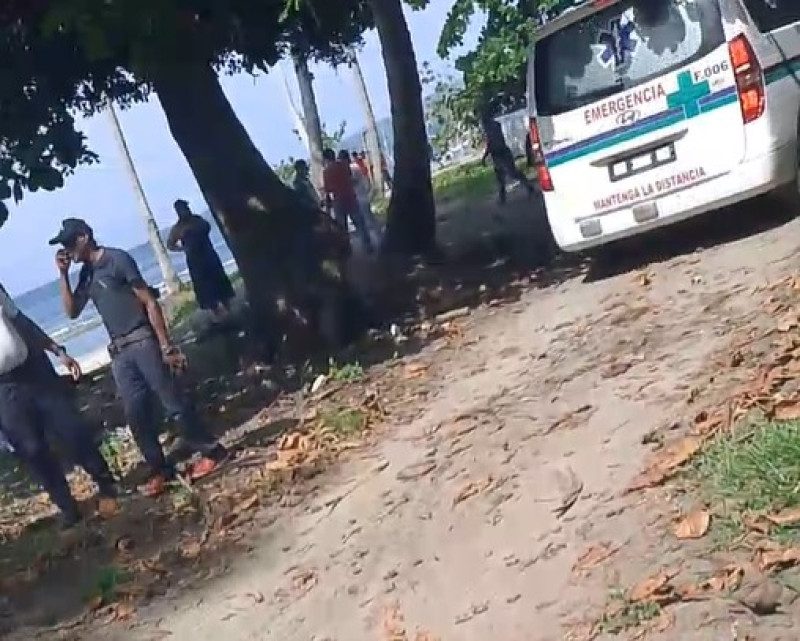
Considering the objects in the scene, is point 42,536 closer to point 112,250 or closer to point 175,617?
point 112,250

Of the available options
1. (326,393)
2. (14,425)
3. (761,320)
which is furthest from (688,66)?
(14,425)

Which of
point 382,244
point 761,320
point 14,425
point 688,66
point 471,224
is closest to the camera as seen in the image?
point 761,320

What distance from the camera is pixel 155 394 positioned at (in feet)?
28.1

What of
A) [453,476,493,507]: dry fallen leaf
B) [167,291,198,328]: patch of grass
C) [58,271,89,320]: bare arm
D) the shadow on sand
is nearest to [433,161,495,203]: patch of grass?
[167,291,198,328]: patch of grass

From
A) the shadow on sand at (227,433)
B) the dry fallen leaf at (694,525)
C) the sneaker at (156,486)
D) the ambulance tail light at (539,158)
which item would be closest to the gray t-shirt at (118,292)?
the sneaker at (156,486)

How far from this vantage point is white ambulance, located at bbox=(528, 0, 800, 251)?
9000 millimetres

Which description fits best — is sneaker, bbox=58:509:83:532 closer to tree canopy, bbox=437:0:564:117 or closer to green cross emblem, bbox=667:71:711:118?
green cross emblem, bbox=667:71:711:118

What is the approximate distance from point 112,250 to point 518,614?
407 centimetres

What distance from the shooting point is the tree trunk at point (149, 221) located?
3503 cm

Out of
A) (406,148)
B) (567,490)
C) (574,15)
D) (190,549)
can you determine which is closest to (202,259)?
(406,148)

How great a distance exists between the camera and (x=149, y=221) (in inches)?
1455

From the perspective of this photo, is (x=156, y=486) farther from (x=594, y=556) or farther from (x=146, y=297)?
(x=594, y=556)

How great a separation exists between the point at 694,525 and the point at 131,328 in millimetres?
4092

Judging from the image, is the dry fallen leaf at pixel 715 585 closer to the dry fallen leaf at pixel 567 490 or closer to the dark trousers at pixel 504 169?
the dry fallen leaf at pixel 567 490
